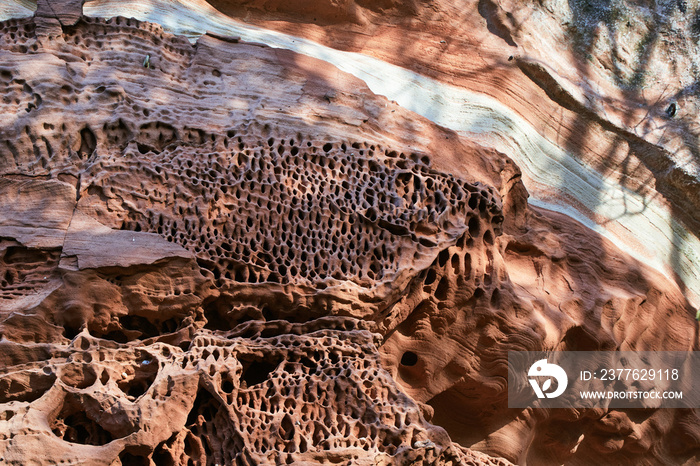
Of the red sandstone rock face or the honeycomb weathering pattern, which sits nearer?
the honeycomb weathering pattern

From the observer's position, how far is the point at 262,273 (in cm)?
331

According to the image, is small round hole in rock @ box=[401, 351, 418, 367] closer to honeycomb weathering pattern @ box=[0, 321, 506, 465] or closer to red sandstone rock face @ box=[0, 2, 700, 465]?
red sandstone rock face @ box=[0, 2, 700, 465]

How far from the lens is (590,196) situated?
5012 mm

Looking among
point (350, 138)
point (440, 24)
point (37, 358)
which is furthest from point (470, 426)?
point (440, 24)

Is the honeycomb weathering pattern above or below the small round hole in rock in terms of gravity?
above

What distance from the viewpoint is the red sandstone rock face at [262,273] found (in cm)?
287

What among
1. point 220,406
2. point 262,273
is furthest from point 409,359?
point 220,406

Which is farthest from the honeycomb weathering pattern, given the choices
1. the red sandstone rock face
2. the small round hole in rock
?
the small round hole in rock

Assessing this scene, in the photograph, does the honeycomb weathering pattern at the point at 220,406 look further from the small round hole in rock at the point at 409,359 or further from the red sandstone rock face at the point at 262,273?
the small round hole in rock at the point at 409,359

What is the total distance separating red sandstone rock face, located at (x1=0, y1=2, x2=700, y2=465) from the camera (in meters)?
2.87

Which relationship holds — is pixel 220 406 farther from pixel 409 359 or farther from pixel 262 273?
pixel 409 359

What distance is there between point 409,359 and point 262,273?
1.00 meters

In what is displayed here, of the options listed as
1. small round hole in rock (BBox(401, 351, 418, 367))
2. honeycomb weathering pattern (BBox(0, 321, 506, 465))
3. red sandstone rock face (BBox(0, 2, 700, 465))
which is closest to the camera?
honeycomb weathering pattern (BBox(0, 321, 506, 465))

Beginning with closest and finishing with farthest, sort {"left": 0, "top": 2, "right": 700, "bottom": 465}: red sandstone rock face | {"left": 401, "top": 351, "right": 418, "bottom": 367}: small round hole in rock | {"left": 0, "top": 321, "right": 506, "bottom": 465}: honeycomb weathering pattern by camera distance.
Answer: {"left": 0, "top": 321, "right": 506, "bottom": 465}: honeycomb weathering pattern < {"left": 0, "top": 2, "right": 700, "bottom": 465}: red sandstone rock face < {"left": 401, "top": 351, "right": 418, "bottom": 367}: small round hole in rock
